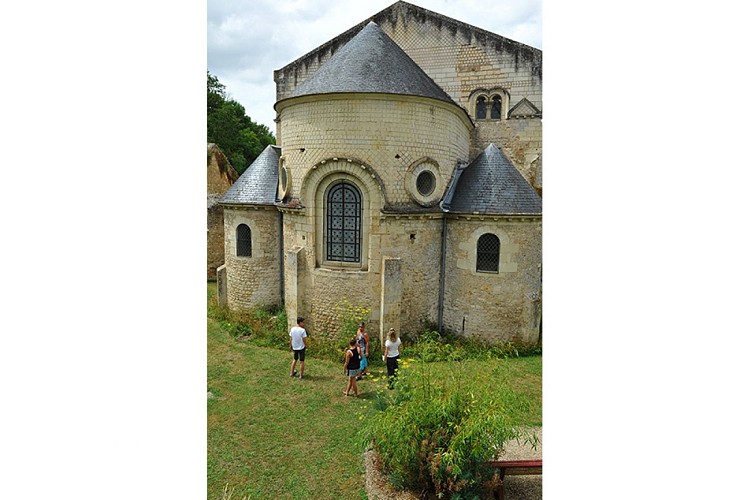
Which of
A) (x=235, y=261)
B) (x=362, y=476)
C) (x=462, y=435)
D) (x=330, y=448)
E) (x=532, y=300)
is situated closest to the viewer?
(x=462, y=435)

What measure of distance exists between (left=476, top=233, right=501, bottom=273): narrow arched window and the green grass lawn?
238cm

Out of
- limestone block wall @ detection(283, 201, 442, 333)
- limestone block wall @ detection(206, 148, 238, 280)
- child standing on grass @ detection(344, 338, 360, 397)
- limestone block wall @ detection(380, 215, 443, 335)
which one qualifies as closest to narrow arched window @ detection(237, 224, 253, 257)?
limestone block wall @ detection(283, 201, 442, 333)

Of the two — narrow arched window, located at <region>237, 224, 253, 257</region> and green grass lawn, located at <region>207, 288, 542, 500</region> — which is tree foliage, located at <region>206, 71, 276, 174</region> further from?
green grass lawn, located at <region>207, 288, 542, 500</region>

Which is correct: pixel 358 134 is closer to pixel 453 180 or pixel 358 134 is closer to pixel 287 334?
pixel 453 180

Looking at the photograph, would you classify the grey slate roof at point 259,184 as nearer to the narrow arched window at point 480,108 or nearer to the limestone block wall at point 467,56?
the limestone block wall at point 467,56

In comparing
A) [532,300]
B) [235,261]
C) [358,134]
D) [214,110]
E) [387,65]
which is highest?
[214,110]

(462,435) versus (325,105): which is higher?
(325,105)

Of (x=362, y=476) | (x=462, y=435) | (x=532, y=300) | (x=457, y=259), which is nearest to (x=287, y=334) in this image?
(x=457, y=259)

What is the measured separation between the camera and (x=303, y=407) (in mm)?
7516

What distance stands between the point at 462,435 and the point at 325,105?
7883mm

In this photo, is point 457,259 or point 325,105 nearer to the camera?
point 325,105

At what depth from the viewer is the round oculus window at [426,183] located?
10.1 m

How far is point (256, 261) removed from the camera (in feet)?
39.8

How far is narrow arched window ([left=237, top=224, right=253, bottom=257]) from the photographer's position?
12.2 metres
